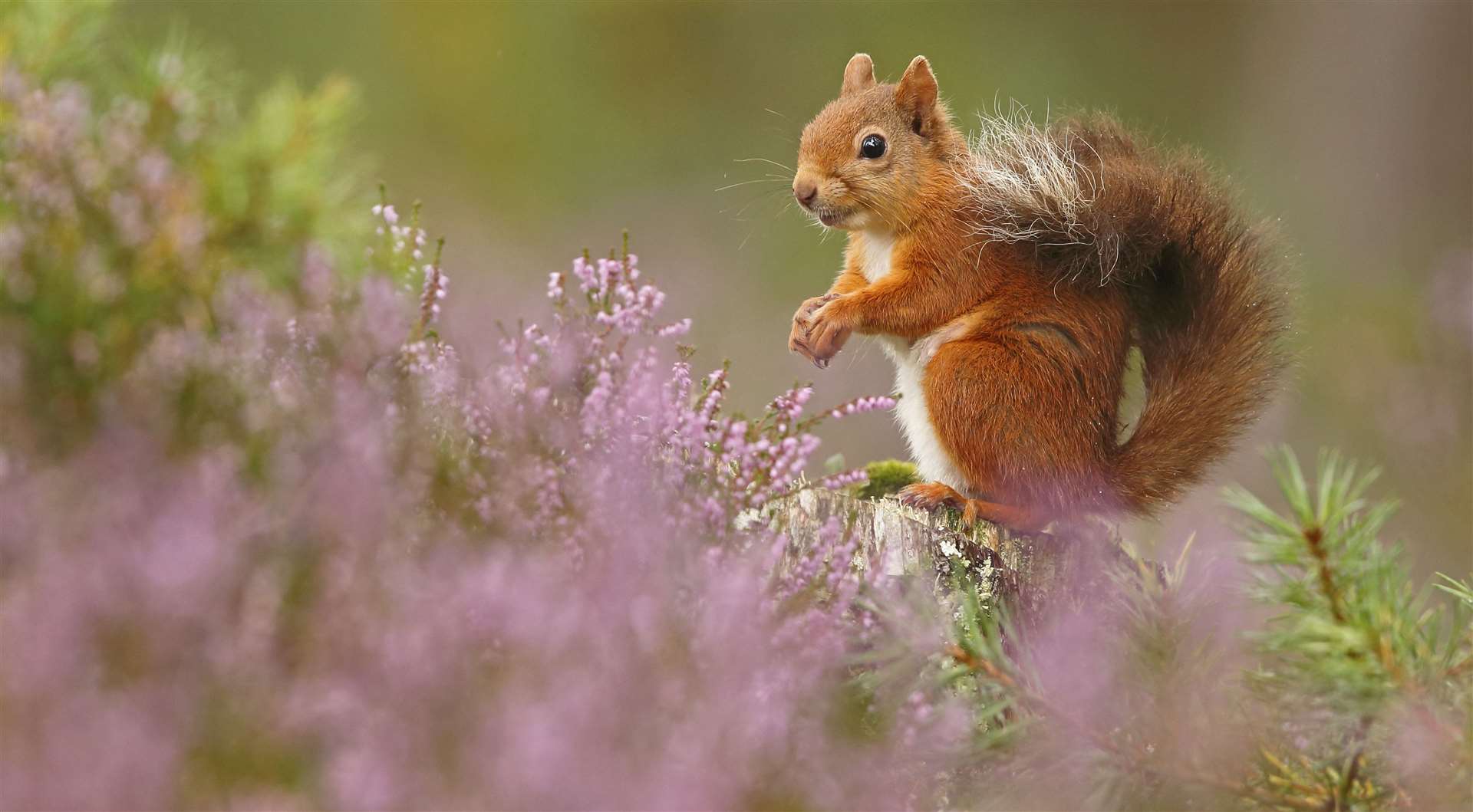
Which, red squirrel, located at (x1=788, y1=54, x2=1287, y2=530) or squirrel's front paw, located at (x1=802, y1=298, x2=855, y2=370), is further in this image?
squirrel's front paw, located at (x1=802, y1=298, x2=855, y2=370)

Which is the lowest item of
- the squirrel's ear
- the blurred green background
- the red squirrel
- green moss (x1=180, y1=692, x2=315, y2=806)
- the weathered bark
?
green moss (x1=180, y1=692, x2=315, y2=806)

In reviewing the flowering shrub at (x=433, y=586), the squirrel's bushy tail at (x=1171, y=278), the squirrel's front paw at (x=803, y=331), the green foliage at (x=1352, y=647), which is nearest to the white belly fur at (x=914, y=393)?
the squirrel's front paw at (x=803, y=331)

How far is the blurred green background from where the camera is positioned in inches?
209

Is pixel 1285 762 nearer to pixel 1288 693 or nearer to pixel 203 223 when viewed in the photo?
pixel 1288 693

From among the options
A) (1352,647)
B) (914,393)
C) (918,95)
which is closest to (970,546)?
(914,393)

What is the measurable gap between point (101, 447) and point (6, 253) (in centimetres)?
26

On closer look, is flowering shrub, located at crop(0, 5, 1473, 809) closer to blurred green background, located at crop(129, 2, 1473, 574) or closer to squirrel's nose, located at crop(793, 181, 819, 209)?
squirrel's nose, located at crop(793, 181, 819, 209)

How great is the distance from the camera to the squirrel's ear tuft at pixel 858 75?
254cm

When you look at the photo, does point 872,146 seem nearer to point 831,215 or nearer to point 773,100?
point 831,215

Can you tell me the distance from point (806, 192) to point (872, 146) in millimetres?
142

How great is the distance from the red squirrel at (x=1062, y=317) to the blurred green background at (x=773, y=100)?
2692mm

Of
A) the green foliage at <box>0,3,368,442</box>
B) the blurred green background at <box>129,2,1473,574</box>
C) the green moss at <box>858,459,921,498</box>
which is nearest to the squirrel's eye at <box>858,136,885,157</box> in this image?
the green moss at <box>858,459,921,498</box>

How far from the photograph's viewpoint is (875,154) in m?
2.33

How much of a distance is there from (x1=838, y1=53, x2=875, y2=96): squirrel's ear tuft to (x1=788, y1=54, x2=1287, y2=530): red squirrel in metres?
0.26
